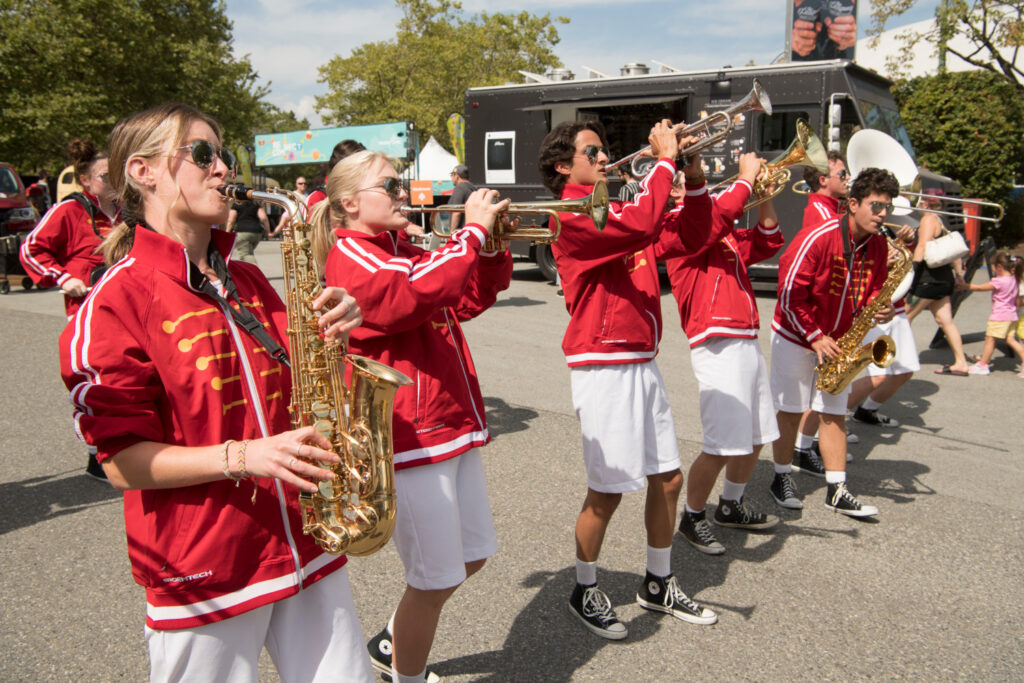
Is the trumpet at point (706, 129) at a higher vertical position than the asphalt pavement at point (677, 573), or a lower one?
higher

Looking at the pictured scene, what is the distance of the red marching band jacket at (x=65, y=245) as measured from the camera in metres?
5.17

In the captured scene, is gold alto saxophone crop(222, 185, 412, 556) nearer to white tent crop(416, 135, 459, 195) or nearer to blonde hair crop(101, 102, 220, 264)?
blonde hair crop(101, 102, 220, 264)

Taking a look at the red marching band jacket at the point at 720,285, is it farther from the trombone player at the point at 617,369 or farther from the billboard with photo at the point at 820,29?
the billboard with photo at the point at 820,29

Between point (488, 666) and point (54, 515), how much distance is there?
3103mm

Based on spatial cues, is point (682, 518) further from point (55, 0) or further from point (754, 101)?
point (55, 0)

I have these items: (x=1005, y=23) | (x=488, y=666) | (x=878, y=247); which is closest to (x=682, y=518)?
(x=488, y=666)

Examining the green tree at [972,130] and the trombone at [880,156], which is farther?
the green tree at [972,130]

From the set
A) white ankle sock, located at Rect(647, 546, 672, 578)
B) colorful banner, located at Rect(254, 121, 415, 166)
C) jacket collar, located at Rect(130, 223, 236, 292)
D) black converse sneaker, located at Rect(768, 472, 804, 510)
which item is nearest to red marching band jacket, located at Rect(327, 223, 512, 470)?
jacket collar, located at Rect(130, 223, 236, 292)

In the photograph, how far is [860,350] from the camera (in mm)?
4816

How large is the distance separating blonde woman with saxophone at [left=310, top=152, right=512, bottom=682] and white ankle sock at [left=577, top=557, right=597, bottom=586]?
872 mm

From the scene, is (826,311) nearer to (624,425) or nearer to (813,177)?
(813,177)

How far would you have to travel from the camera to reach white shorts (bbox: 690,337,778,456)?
3.99m

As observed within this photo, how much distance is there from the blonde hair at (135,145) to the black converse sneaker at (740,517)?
354 centimetres

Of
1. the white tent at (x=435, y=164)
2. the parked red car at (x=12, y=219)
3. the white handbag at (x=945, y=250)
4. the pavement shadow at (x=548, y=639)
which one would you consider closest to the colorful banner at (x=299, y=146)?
the white tent at (x=435, y=164)
